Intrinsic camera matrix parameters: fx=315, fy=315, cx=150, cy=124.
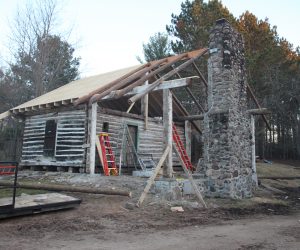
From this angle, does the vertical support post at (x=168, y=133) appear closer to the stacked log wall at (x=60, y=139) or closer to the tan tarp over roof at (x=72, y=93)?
the tan tarp over roof at (x=72, y=93)

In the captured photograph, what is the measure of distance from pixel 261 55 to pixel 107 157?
60.2ft

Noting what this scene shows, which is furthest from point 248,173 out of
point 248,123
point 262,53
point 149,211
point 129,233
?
point 262,53

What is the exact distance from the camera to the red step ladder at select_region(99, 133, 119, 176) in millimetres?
13055

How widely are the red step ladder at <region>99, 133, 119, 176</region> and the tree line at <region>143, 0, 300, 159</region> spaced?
563 inches

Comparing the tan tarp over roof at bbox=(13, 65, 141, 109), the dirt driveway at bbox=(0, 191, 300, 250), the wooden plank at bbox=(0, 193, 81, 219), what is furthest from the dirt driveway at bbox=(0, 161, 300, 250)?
the tan tarp over roof at bbox=(13, 65, 141, 109)

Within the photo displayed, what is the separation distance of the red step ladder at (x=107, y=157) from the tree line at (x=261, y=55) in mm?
14312

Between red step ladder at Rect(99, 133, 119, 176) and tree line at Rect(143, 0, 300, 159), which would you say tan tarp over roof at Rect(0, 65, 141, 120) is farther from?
tree line at Rect(143, 0, 300, 159)

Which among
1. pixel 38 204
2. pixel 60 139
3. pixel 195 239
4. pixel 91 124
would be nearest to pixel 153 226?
pixel 195 239

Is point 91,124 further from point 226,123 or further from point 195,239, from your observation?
point 195,239

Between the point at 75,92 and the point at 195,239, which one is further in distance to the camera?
the point at 75,92

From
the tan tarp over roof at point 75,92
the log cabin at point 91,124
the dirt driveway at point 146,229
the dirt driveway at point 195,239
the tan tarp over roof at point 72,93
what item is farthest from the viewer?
the tan tarp over roof at point 75,92

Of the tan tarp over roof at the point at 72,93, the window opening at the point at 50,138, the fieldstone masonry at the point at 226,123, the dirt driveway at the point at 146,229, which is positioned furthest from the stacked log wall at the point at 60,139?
the fieldstone masonry at the point at 226,123

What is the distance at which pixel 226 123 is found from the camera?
36.2 feet

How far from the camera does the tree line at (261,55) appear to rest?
86.3ft
